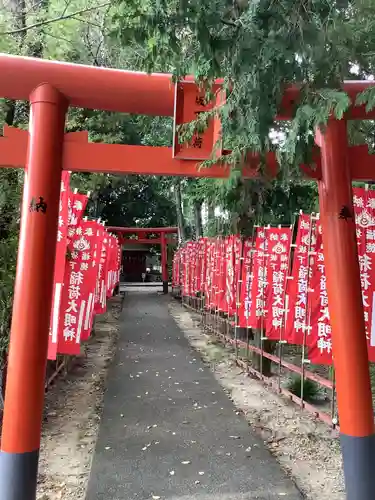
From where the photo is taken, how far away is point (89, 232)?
7.66 m

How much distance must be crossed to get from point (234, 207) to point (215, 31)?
5.74 metres

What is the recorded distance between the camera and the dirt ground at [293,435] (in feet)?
14.6

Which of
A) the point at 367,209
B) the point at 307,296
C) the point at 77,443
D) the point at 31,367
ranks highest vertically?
the point at 367,209

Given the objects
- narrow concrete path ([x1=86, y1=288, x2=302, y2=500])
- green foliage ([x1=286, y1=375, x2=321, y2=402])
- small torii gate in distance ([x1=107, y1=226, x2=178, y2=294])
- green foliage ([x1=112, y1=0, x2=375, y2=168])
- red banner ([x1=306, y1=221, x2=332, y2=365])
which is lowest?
narrow concrete path ([x1=86, y1=288, x2=302, y2=500])

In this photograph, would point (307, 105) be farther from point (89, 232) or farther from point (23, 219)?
point (89, 232)

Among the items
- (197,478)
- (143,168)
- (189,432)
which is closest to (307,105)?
(143,168)

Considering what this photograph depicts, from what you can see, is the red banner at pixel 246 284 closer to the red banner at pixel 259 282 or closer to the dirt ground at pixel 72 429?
the red banner at pixel 259 282

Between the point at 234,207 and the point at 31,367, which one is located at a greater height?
the point at 234,207

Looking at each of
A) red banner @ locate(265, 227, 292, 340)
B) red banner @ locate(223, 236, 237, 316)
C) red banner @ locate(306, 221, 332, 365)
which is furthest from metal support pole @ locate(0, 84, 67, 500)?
red banner @ locate(223, 236, 237, 316)

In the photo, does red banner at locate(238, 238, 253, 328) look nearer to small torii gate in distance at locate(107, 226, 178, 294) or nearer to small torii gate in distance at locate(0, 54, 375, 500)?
small torii gate in distance at locate(0, 54, 375, 500)

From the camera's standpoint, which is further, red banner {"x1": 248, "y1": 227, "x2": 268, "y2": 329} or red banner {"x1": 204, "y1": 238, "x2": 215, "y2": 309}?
red banner {"x1": 204, "y1": 238, "x2": 215, "y2": 309}

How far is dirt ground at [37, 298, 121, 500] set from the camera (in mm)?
4431

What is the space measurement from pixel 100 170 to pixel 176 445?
10.2ft

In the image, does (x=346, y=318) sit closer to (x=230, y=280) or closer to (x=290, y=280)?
(x=290, y=280)
